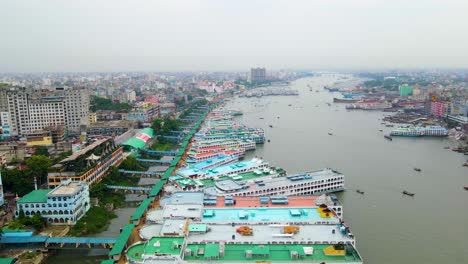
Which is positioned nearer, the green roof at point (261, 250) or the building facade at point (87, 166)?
the green roof at point (261, 250)

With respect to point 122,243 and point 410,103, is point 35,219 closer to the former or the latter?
point 122,243

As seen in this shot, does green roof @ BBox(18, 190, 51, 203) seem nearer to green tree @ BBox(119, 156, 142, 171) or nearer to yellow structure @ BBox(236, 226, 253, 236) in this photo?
green tree @ BBox(119, 156, 142, 171)

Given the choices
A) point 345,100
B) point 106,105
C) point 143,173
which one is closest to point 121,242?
point 143,173

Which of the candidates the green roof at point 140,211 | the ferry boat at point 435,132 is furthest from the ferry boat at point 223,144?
the ferry boat at point 435,132

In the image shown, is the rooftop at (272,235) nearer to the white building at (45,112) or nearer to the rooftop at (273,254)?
the rooftop at (273,254)

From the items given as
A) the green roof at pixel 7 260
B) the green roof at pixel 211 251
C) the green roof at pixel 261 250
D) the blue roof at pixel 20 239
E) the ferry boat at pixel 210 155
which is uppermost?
the green roof at pixel 261 250

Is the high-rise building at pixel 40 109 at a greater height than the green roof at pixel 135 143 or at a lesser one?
greater

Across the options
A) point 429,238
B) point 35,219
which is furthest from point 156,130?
point 429,238
